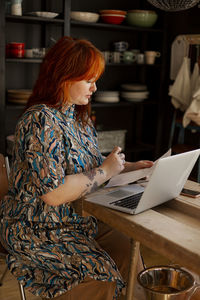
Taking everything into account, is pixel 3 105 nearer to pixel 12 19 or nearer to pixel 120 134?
pixel 12 19

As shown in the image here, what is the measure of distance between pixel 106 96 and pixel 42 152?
2538 mm

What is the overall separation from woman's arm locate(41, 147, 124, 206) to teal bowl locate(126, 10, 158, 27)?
100 inches

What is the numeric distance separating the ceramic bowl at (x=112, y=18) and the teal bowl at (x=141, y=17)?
14 cm

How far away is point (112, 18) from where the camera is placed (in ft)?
12.8

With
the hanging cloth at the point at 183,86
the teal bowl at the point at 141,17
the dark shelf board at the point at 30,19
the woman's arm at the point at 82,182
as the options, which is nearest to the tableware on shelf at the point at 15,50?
the dark shelf board at the point at 30,19

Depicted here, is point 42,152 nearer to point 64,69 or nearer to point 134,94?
point 64,69

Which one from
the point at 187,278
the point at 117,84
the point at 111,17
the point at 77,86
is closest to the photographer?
the point at 187,278

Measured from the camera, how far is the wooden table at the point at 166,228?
1277 mm

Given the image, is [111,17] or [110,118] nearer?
[111,17]

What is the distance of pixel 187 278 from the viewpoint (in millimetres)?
1610

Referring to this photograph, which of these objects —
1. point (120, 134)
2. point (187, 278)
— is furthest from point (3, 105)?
point (187, 278)

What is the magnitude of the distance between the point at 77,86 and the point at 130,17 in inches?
→ 98.4

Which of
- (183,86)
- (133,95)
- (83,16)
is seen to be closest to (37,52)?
(83,16)

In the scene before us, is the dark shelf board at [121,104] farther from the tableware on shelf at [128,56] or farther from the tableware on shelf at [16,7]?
the tableware on shelf at [16,7]
